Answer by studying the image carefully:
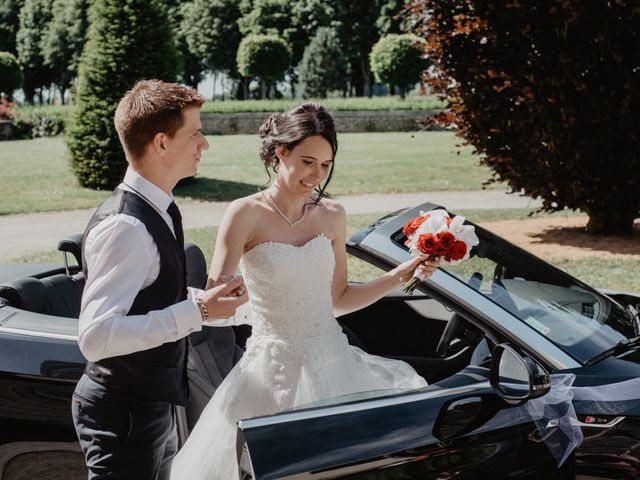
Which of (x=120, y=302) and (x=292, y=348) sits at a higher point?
(x=120, y=302)

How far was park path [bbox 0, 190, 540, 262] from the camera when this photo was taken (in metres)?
11.7

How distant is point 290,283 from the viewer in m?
2.92

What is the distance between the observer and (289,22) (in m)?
70.8

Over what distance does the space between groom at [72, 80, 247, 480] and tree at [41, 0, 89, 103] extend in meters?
65.4

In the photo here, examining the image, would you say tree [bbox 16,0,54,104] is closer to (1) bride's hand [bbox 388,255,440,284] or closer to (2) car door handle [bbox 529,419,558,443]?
(1) bride's hand [bbox 388,255,440,284]

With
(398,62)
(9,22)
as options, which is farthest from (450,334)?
(9,22)

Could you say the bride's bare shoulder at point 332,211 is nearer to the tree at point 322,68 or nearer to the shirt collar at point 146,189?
the shirt collar at point 146,189

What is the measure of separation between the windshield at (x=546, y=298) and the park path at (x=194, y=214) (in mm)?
8450

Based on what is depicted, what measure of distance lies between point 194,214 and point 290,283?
1194 cm

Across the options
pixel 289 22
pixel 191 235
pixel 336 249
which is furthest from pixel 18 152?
pixel 289 22

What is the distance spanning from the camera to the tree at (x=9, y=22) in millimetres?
78562

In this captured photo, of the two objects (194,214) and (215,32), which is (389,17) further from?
(194,214)

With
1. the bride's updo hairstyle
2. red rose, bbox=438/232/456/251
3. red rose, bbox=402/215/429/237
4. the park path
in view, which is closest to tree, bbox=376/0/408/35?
the park path

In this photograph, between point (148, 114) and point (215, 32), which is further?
point (215, 32)
